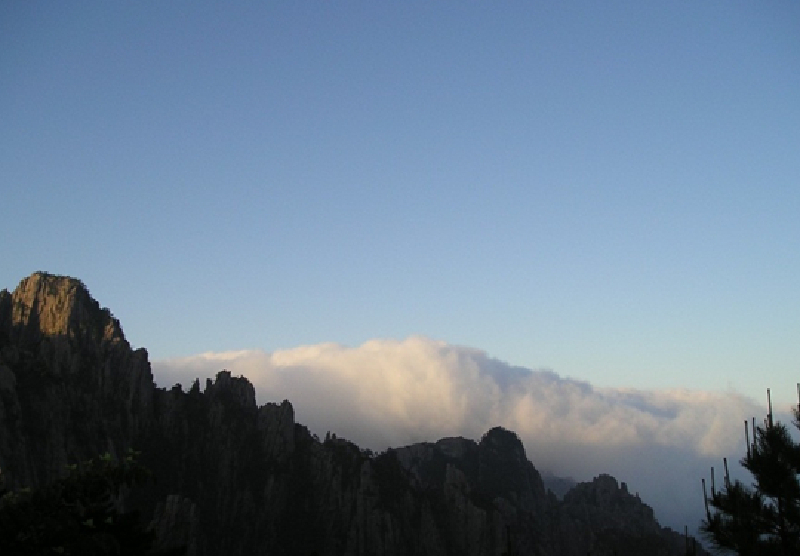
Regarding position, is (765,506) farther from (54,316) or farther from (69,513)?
(54,316)

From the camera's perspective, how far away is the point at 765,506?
31.6 meters

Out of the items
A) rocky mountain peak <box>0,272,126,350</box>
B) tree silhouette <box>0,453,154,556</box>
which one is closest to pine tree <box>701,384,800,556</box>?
tree silhouette <box>0,453,154,556</box>

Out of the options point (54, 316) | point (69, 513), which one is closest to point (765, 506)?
point (69, 513)

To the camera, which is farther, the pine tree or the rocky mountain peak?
the rocky mountain peak

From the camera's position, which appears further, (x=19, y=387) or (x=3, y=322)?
(x=3, y=322)

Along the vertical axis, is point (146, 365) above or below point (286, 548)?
above

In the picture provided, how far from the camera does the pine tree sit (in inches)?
1209

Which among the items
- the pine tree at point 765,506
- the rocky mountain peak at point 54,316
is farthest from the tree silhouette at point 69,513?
the rocky mountain peak at point 54,316

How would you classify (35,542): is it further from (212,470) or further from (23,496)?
(212,470)

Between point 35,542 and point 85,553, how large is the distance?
2.05 metres

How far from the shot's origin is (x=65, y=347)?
17925cm

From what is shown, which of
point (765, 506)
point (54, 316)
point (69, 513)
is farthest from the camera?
point (54, 316)

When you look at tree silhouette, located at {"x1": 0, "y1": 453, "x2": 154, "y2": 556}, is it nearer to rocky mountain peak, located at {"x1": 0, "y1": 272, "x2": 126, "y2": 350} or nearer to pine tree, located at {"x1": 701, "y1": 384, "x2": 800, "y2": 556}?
pine tree, located at {"x1": 701, "y1": 384, "x2": 800, "y2": 556}

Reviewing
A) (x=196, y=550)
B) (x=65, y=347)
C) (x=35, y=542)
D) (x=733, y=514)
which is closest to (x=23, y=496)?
(x=35, y=542)
